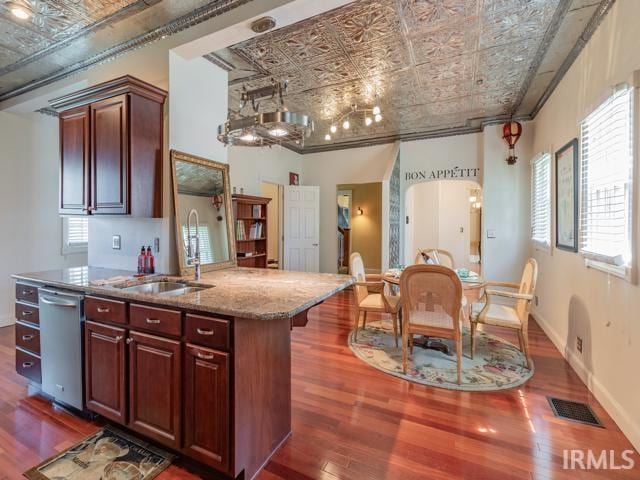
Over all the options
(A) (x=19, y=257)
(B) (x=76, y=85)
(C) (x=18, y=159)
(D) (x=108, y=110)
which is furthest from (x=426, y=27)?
(A) (x=19, y=257)

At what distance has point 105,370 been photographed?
6.55 ft

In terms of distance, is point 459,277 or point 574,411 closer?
point 574,411

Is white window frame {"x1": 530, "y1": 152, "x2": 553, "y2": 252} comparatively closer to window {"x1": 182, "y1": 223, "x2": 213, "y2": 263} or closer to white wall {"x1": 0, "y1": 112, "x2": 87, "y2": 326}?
window {"x1": 182, "y1": 223, "x2": 213, "y2": 263}

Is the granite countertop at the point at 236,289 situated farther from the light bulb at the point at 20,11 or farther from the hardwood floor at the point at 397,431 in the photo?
the light bulb at the point at 20,11

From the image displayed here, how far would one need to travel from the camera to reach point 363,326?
3.99 meters

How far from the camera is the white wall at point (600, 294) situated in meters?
1.98

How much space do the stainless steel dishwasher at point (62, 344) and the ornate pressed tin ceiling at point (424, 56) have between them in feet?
8.20

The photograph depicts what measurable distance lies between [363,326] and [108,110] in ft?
11.5

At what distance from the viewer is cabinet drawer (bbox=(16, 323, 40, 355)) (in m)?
2.42

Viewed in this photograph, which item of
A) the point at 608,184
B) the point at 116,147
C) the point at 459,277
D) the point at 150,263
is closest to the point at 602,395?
the point at 459,277

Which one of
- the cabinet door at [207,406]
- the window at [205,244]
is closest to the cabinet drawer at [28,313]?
the window at [205,244]

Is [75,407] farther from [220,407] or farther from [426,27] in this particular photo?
[426,27]

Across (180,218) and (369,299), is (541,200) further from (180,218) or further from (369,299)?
(180,218)

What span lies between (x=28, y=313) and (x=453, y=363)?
12.3ft
